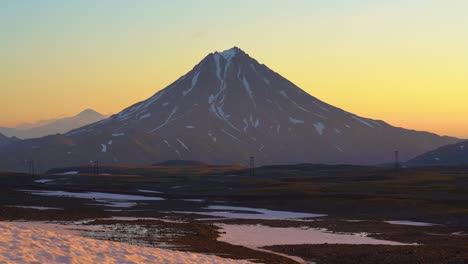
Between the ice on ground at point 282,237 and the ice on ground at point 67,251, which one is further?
the ice on ground at point 282,237

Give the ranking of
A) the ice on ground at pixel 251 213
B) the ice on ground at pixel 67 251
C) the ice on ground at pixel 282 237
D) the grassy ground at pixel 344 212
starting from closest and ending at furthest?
the ice on ground at pixel 67 251
the grassy ground at pixel 344 212
the ice on ground at pixel 282 237
the ice on ground at pixel 251 213

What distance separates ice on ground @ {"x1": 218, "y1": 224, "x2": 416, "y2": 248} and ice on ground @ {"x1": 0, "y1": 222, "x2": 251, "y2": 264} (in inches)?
605

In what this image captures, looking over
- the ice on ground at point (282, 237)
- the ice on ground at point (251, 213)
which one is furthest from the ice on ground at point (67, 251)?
the ice on ground at point (251, 213)

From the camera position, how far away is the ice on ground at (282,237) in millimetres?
47875

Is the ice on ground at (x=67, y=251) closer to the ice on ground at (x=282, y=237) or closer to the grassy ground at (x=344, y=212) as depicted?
the grassy ground at (x=344, y=212)

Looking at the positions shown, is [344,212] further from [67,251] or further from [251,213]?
[67,251]

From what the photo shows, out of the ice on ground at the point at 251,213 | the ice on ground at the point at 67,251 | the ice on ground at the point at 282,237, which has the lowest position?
the ice on ground at the point at 282,237

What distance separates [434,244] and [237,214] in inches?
1330

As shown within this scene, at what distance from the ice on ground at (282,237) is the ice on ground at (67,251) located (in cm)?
1538

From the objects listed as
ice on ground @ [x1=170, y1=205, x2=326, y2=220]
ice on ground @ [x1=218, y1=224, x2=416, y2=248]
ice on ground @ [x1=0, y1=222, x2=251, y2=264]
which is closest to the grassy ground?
ice on ground @ [x1=218, y1=224, x2=416, y2=248]

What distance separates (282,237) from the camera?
51.6 meters

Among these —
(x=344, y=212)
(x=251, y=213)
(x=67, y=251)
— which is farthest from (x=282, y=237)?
(x=344, y=212)

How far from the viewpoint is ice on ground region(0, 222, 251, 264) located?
25.6m

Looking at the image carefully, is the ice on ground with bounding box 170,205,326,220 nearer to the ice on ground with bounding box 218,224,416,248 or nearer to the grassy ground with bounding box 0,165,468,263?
the grassy ground with bounding box 0,165,468,263
